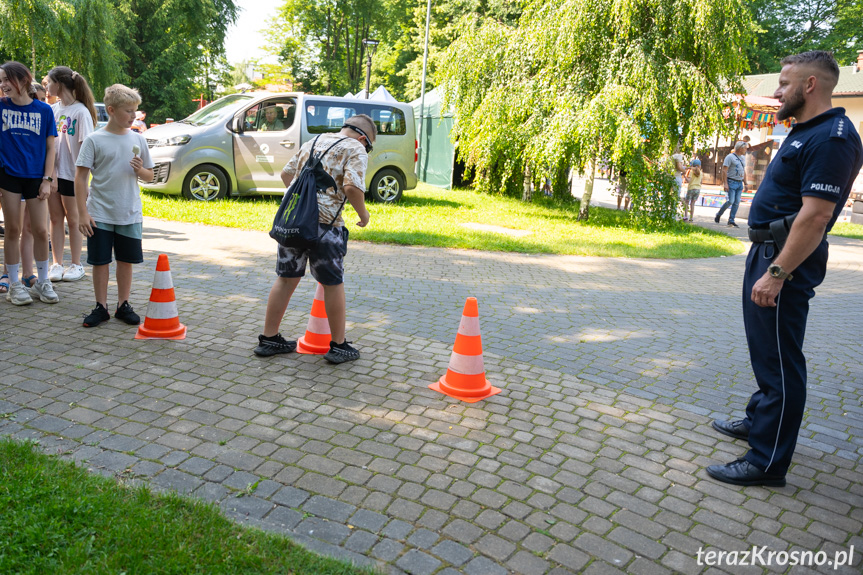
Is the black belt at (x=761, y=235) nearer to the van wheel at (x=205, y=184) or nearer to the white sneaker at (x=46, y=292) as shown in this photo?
the white sneaker at (x=46, y=292)

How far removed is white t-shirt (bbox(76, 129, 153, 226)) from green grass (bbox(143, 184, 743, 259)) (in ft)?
17.9

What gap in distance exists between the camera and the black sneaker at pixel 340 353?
4898mm

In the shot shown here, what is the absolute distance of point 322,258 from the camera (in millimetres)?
4566

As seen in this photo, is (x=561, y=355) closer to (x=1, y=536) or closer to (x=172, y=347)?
(x=172, y=347)

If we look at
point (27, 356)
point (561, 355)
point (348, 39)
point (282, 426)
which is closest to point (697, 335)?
point (561, 355)

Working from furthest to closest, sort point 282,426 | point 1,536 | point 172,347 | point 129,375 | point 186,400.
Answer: point 172,347
point 129,375
point 186,400
point 282,426
point 1,536

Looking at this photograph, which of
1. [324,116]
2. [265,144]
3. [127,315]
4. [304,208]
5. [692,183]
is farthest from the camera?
[692,183]

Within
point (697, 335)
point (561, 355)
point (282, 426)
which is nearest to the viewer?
point (282, 426)

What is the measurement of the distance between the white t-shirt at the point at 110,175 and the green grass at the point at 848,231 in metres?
15.8

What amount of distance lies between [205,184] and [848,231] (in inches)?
621

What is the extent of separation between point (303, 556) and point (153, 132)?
11.9 metres

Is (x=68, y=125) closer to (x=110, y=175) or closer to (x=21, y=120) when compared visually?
(x=21, y=120)

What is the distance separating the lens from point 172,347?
5043mm

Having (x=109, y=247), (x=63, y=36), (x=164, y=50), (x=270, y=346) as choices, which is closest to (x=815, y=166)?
(x=270, y=346)
